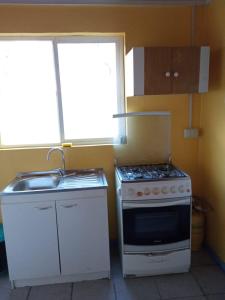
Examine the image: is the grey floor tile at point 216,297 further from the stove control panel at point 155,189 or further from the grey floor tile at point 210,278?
the stove control panel at point 155,189

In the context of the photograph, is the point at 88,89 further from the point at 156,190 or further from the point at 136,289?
the point at 136,289

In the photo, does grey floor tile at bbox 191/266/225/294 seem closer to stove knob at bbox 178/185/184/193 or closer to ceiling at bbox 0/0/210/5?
stove knob at bbox 178/185/184/193

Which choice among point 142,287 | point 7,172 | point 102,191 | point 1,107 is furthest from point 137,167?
point 1,107

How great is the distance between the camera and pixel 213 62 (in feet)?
7.63

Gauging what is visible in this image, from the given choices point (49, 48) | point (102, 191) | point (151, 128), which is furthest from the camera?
point (151, 128)

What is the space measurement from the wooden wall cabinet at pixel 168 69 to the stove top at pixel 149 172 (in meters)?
0.71

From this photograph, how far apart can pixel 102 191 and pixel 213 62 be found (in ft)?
4.97

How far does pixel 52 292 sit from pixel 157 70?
2028 mm

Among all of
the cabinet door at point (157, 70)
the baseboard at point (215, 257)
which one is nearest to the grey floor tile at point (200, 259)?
the baseboard at point (215, 257)

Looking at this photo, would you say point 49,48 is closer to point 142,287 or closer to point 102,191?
point 102,191

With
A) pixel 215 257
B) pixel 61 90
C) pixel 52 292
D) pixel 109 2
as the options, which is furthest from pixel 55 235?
pixel 109 2

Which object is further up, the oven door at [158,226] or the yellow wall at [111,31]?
the yellow wall at [111,31]

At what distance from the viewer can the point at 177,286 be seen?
215 centimetres

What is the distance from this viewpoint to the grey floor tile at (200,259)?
2.45 meters
